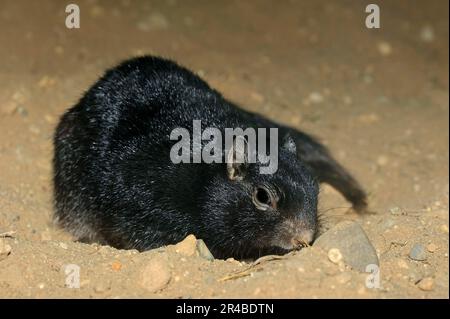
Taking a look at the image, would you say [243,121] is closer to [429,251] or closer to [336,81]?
[429,251]

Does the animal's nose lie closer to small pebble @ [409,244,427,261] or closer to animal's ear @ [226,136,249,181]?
animal's ear @ [226,136,249,181]

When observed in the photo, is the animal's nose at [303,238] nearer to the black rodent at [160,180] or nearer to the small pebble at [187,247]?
the black rodent at [160,180]

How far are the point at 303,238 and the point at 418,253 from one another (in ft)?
3.16

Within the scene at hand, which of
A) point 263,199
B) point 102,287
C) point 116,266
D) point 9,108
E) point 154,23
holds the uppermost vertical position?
point 154,23

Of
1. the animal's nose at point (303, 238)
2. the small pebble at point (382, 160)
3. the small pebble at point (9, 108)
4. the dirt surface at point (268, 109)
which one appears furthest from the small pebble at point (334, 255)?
the small pebble at point (9, 108)

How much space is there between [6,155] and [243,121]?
2872mm

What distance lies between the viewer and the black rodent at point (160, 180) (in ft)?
21.3

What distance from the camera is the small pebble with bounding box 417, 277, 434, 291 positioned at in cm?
575

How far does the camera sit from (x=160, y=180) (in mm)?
6891

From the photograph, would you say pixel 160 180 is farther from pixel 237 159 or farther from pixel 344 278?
pixel 344 278

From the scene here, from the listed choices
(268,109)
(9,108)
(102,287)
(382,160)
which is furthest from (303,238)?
(9,108)

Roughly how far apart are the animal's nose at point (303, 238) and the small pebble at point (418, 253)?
0.85 meters

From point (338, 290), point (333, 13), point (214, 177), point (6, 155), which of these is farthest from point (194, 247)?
point (333, 13)

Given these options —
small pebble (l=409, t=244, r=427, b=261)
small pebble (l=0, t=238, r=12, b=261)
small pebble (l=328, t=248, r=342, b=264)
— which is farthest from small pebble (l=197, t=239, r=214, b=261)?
small pebble (l=409, t=244, r=427, b=261)
